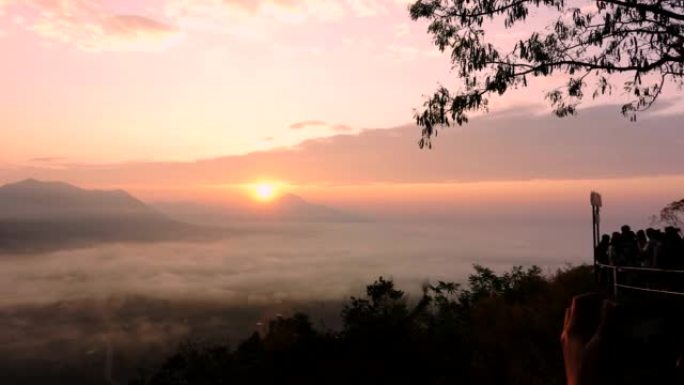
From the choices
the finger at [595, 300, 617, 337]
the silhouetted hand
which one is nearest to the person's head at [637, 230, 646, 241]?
the silhouetted hand

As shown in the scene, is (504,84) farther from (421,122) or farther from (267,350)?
(267,350)

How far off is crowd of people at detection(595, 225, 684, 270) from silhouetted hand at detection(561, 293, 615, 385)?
151 inches

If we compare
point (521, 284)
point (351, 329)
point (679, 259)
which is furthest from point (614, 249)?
point (351, 329)

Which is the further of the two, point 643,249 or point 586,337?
point 643,249

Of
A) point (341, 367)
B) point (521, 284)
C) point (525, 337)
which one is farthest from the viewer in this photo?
point (521, 284)

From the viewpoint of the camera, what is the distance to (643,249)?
51.4 feet

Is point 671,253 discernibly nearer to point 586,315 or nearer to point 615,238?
point 615,238

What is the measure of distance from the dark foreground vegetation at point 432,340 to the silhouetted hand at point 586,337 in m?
10.2

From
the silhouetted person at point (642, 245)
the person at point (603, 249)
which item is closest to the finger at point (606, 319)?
the silhouetted person at point (642, 245)

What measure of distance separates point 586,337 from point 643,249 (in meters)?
5.14

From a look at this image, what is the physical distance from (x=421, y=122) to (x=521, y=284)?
16.1 m

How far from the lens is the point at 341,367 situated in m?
29.4

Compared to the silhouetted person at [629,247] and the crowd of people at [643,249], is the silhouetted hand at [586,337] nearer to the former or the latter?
the crowd of people at [643,249]

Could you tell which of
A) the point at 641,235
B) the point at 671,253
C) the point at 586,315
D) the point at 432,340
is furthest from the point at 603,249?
the point at 432,340
